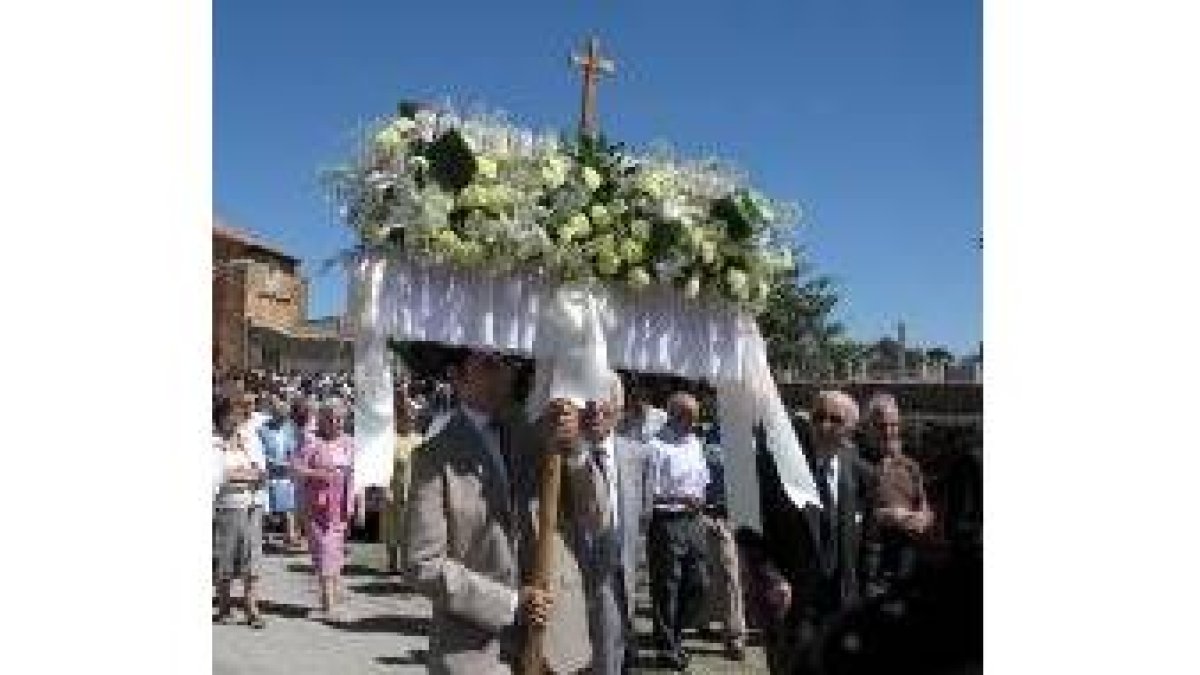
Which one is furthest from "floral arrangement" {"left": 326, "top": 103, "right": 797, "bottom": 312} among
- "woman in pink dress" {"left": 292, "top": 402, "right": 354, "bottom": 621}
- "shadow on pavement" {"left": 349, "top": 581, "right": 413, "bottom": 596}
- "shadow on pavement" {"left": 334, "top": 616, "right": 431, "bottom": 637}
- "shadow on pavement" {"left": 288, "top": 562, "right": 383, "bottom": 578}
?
"shadow on pavement" {"left": 288, "top": 562, "right": 383, "bottom": 578}

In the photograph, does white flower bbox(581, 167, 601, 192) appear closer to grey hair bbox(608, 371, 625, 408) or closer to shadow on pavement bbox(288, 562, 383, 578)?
grey hair bbox(608, 371, 625, 408)

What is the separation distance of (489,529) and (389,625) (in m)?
4.98

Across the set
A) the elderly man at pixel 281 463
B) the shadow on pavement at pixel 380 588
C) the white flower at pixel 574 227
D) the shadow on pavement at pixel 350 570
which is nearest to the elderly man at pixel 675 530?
the shadow on pavement at pixel 380 588

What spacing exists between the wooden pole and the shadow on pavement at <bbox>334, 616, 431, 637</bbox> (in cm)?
462

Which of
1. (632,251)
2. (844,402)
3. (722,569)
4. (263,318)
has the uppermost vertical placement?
(263,318)

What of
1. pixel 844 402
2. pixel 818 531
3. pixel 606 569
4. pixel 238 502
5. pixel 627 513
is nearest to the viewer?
pixel 606 569

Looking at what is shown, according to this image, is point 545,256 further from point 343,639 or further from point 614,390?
point 343,639

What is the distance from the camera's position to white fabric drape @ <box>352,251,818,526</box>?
350cm

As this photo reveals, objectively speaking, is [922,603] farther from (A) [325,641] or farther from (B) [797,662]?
(A) [325,641]

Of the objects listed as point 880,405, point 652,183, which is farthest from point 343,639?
point 652,183

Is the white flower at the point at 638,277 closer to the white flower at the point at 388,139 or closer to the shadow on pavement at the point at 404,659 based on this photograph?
the white flower at the point at 388,139

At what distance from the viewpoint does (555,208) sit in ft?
11.6
